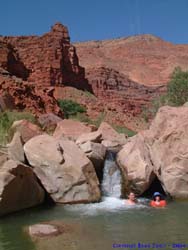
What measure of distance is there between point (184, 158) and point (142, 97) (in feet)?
145

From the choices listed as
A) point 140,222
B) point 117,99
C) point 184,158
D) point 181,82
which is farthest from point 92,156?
point 117,99

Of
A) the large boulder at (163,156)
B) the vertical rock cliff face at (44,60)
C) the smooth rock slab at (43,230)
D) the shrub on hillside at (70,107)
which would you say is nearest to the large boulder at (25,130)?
the large boulder at (163,156)

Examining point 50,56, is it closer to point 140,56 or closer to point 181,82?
point 181,82

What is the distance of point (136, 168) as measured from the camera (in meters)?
12.5

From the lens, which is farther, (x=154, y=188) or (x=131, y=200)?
(x=154, y=188)

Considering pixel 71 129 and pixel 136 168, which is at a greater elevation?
pixel 71 129

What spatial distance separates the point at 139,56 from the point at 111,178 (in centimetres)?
8475

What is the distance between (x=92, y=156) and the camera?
13.4 meters

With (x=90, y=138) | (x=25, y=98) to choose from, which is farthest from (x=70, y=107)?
(x=90, y=138)

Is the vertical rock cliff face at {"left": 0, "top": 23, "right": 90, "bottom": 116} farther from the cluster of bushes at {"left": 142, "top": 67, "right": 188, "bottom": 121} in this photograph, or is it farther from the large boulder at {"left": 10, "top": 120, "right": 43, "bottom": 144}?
the large boulder at {"left": 10, "top": 120, "right": 43, "bottom": 144}

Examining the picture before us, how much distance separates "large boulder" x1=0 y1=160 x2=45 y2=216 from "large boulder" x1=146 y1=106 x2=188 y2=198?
3.94 meters

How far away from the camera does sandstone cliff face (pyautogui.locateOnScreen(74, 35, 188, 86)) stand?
84.2 m

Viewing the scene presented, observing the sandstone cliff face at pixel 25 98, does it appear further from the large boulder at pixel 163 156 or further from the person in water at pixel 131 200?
the person in water at pixel 131 200

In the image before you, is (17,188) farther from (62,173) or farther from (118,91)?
(118,91)
